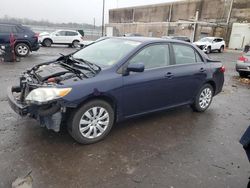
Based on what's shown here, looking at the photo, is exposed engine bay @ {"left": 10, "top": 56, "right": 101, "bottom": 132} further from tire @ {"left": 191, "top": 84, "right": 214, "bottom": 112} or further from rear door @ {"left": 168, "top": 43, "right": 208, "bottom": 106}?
tire @ {"left": 191, "top": 84, "right": 214, "bottom": 112}

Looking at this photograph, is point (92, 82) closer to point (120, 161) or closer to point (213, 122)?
point (120, 161)

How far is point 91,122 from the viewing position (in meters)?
3.66

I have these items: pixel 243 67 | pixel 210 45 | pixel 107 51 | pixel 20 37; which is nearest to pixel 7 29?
pixel 20 37

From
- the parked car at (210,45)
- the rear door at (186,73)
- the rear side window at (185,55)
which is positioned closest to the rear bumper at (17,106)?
the rear door at (186,73)

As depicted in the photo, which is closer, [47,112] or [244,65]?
[47,112]

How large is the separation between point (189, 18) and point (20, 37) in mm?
29542

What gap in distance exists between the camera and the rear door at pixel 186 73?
4679 mm

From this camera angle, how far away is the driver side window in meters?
4.16

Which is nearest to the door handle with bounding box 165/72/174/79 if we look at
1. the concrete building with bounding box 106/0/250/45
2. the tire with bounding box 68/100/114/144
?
the tire with bounding box 68/100/114/144

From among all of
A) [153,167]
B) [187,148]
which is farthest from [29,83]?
[187,148]

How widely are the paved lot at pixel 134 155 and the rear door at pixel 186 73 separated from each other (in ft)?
1.72

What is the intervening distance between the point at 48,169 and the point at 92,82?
133 centimetres

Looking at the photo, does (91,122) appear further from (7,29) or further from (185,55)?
(7,29)

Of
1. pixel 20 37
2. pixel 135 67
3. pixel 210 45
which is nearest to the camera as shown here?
pixel 135 67
